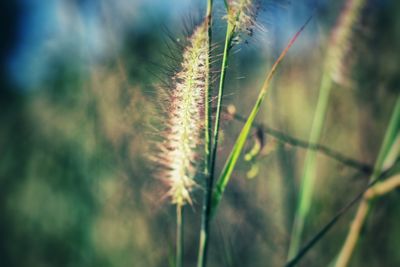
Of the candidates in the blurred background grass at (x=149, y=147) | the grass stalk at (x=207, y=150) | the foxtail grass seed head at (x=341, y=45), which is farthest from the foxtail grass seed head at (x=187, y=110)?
the foxtail grass seed head at (x=341, y=45)

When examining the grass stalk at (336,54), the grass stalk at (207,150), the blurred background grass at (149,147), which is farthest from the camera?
the blurred background grass at (149,147)

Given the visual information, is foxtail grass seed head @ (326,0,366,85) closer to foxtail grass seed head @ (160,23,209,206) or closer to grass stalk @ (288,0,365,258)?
grass stalk @ (288,0,365,258)

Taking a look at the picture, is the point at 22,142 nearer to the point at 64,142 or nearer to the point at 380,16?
the point at 64,142

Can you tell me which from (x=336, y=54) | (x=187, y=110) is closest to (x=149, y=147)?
(x=187, y=110)

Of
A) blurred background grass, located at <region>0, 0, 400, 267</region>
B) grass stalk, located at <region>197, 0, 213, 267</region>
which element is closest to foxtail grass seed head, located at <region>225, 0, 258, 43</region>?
grass stalk, located at <region>197, 0, 213, 267</region>

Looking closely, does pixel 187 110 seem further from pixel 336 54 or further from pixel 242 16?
pixel 336 54

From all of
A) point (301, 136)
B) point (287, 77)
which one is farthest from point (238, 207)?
point (301, 136)

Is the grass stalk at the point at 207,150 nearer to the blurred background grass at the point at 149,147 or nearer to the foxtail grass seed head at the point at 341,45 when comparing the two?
the blurred background grass at the point at 149,147
